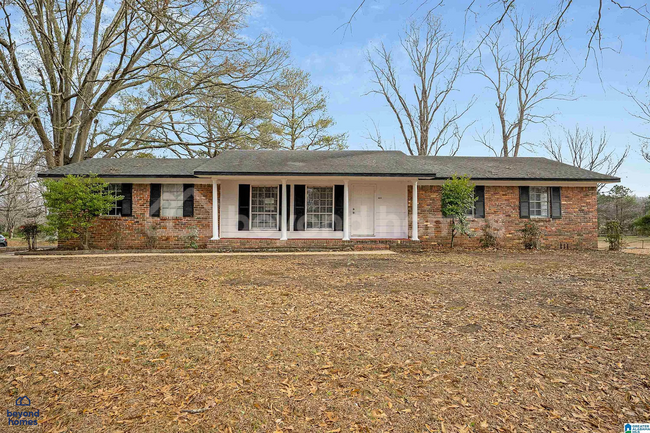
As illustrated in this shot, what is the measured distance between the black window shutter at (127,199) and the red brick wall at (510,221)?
10.2 meters

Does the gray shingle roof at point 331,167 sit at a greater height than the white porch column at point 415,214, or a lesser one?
greater

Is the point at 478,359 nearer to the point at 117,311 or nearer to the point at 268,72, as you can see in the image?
the point at 117,311

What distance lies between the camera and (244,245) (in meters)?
11.5

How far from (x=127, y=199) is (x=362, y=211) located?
8605 millimetres

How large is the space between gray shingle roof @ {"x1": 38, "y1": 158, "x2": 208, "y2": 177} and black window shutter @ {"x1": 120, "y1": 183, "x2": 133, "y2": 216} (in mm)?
549

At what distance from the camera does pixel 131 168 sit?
41.6 ft

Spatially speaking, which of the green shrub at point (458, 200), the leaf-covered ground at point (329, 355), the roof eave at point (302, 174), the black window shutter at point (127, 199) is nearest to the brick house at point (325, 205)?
the black window shutter at point (127, 199)

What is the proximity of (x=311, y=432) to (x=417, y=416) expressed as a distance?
69 cm

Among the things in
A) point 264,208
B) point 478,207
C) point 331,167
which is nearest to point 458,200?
point 478,207

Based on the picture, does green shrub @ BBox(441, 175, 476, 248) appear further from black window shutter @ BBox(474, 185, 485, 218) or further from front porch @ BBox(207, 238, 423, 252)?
front porch @ BBox(207, 238, 423, 252)

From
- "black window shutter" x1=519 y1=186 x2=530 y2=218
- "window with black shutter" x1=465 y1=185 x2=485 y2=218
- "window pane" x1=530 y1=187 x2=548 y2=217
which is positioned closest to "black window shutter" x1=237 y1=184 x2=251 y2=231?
"window with black shutter" x1=465 y1=185 x2=485 y2=218

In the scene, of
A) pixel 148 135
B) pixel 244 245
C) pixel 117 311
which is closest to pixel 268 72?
pixel 244 245

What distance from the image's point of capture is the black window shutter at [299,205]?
12.7 metres

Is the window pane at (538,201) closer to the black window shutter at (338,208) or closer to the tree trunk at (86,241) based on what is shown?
the black window shutter at (338,208)
